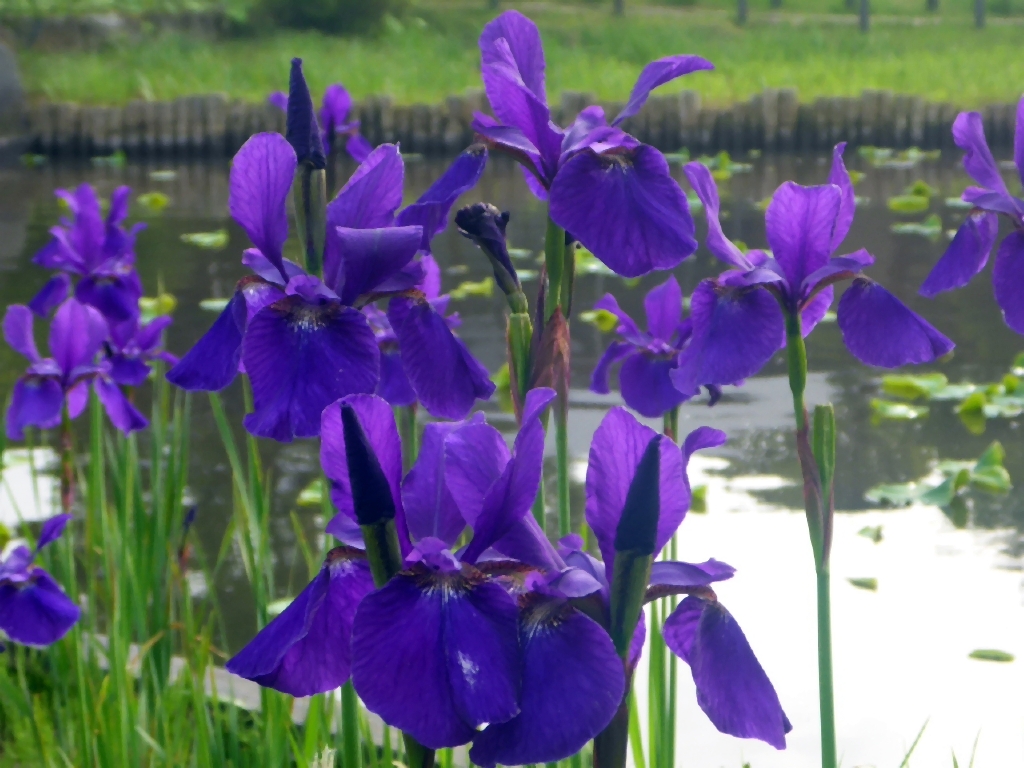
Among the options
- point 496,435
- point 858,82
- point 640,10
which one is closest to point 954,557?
point 496,435

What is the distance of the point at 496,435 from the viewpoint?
773 millimetres

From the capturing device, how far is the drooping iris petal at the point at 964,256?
1295 mm

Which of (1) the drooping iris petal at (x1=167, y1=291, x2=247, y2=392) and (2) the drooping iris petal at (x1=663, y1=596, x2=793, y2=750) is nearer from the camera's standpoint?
(2) the drooping iris petal at (x1=663, y1=596, x2=793, y2=750)

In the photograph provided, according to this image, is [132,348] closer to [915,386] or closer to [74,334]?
[74,334]

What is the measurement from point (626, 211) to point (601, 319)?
4.54m

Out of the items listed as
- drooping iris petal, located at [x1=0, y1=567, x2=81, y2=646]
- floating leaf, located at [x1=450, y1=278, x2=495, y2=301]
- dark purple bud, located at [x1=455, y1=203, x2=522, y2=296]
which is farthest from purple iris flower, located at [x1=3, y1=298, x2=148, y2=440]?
floating leaf, located at [x1=450, y1=278, x2=495, y2=301]

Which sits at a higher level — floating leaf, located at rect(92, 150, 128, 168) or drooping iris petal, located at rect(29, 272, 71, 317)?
drooping iris petal, located at rect(29, 272, 71, 317)

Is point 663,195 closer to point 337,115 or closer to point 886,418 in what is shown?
point 337,115

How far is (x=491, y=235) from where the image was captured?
3.56ft

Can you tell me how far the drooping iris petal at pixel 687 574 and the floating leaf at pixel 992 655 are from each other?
208 centimetres

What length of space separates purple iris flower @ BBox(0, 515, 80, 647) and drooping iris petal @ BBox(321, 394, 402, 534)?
1.13 metres

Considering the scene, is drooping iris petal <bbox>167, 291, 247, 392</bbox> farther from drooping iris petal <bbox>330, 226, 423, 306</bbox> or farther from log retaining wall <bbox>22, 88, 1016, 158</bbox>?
log retaining wall <bbox>22, 88, 1016, 158</bbox>

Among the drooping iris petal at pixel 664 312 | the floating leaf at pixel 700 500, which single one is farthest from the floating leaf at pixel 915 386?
the drooping iris petal at pixel 664 312

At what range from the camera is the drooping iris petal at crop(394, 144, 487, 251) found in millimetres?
1044
